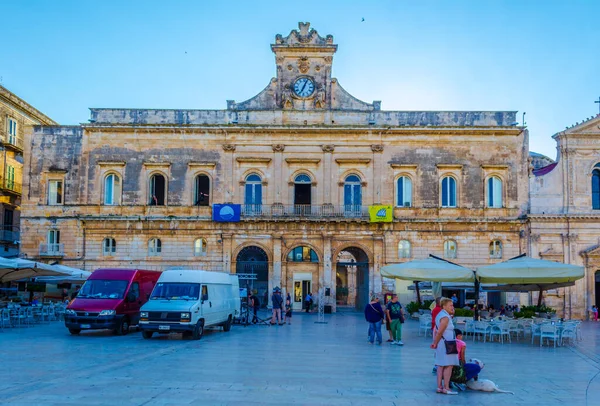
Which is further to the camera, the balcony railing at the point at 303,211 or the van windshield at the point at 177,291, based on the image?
the balcony railing at the point at 303,211

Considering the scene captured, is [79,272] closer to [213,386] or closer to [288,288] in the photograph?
[288,288]

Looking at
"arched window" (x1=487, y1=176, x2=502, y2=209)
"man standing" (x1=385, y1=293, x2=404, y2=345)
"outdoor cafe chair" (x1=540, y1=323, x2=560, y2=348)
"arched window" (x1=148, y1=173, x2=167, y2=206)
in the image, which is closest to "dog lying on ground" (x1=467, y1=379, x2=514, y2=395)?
"man standing" (x1=385, y1=293, x2=404, y2=345)

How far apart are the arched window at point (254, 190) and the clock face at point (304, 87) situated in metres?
Answer: 5.30

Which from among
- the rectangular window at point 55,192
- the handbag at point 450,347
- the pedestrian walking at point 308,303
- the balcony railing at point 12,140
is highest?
the balcony railing at point 12,140

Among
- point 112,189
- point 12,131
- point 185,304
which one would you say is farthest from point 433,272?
point 12,131

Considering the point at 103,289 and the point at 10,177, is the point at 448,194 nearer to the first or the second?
the point at 103,289

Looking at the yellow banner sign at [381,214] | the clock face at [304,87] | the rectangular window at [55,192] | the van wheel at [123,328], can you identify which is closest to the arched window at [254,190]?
the clock face at [304,87]

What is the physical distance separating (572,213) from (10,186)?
33.8 m

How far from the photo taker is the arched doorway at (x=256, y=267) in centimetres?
3797

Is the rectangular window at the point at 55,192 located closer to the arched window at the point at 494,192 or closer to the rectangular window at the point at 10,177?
the rectangular window at the point at 10,177

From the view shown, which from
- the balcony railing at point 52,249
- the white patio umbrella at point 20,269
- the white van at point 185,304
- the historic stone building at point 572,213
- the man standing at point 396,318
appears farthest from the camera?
the balcony railing at point 52,249

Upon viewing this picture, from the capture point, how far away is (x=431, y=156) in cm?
3797

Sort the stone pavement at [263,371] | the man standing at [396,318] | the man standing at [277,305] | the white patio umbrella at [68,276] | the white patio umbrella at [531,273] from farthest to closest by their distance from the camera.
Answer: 1. the white patio umbrella at [68,276]
2. the man standing at [277,305]
3. the white patio umbrella at [531,273]
4. the man standing at [396,318]
5. the stone pavement at [263,371]

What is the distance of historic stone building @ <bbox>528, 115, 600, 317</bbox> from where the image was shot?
36656mm
